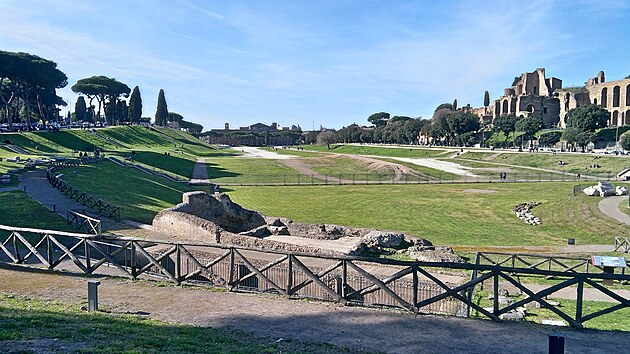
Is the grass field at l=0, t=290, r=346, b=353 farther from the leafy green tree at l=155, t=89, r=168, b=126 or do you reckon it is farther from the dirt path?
the leafy green tree at l=155, t=89, r=168, b=126

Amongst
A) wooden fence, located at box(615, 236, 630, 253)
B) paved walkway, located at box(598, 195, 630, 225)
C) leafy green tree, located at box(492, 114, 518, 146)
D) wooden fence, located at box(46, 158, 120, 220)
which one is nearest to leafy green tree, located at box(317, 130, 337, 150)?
leafy green tree, located at box(492, 114, 518, 146)

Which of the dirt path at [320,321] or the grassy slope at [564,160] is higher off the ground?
the grassy slope at [564,160]

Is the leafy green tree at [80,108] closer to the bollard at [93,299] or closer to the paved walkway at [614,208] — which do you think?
the paved walkway at [614,208]

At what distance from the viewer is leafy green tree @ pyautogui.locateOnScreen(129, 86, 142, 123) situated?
132000 millimetres

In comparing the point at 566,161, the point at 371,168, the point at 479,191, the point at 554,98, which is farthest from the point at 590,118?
the point at 479,191

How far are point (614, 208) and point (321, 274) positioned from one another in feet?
99.6

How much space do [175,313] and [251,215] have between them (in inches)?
718

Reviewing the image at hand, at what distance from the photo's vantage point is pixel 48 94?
95.8 metres

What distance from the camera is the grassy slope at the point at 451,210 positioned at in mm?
27859

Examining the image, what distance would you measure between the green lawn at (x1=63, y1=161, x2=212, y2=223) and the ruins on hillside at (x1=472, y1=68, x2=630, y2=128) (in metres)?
99.4

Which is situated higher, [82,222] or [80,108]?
[80,108]

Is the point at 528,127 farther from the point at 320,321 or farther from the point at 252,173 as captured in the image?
the point at 320,321

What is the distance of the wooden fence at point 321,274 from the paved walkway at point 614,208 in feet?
59.4

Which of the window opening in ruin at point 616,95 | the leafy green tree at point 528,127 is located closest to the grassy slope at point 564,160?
the leafy green tree at point 528,127
